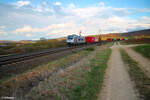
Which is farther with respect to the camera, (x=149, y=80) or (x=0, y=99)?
(x=149, y=80)

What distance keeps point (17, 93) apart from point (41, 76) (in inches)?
109

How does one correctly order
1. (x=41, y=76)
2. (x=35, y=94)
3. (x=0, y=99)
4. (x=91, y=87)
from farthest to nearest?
1. (x=41, y=76)
2. (x=91, y=87)
3. (x=35, y=94)
4. (x=0, y=99)

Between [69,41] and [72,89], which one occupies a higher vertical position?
[69,41]

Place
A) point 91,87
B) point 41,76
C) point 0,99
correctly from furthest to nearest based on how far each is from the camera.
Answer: point 41,76 → point 91,87 → point 0,99

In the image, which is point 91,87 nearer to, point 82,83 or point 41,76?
Answer: point 82,83

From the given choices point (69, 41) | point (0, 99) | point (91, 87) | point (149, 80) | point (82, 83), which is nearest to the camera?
point (0, 99)

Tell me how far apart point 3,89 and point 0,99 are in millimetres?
1218

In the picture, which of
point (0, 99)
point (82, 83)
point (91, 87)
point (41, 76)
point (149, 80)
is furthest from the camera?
point (41, 76)

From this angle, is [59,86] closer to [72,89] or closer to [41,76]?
[72,89]

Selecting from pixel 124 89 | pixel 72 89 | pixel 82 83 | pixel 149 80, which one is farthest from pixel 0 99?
pixel 149 80

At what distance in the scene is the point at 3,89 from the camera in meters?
6.01

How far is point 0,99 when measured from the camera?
491cm

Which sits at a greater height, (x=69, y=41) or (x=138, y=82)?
(x=69, y=41)

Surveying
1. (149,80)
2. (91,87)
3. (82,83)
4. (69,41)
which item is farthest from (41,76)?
(69,41)
